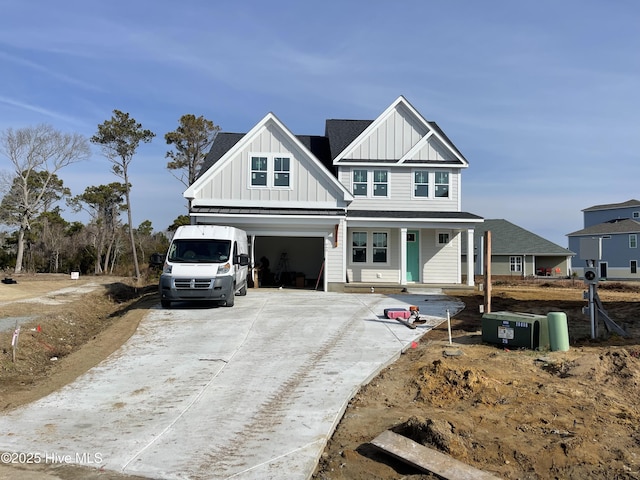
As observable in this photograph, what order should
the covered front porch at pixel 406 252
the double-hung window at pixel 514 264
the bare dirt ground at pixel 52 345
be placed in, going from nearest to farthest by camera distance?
the bare dirt ground at pixel 52 345 → the covered front porch at pixel 406 252 → the double-hung window at pixel 514 264

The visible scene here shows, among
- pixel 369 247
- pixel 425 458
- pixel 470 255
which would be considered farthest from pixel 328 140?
pixel 425 458

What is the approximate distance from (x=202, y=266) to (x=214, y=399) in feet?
25.0

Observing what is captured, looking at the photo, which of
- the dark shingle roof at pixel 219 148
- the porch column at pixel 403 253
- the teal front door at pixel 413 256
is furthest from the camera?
the teal front door at pixel 413 256

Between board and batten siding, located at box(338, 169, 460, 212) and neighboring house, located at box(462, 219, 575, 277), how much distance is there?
1998 centimetres

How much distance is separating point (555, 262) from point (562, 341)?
A: 39785 millimetres

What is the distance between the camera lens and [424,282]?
80.7 feet

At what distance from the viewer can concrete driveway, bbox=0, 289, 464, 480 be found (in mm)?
5883

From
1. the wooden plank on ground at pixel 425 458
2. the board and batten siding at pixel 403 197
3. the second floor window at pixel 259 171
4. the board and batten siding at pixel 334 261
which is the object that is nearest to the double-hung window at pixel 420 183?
the board and batten siding at pixel 403 197

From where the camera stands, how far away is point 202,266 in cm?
1509

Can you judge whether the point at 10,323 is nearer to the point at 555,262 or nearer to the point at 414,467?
the point at 414,467

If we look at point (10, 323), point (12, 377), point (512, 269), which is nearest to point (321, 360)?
point (12, 377)

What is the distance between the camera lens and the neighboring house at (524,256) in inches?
1767

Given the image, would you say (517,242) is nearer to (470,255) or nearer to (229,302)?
(470,255)

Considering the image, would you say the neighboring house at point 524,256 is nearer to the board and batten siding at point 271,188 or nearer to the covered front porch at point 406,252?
the covered front porch at point 406,252
